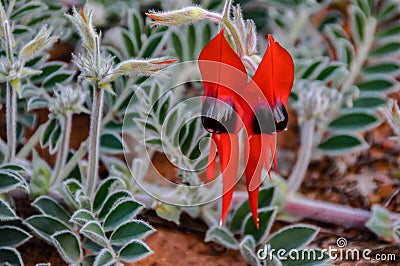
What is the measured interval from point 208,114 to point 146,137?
524 millimetres

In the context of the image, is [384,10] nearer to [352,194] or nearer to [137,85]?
[352,194]

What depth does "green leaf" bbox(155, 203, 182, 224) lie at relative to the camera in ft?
5.43

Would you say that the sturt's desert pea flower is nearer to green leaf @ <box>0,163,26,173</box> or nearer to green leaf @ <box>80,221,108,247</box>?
green leaf @ <box>80,221,108,247</box>

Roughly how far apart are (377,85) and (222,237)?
74 cm

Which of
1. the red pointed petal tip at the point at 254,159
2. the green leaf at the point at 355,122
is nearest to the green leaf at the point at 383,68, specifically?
the green leaf at the point at 355,122

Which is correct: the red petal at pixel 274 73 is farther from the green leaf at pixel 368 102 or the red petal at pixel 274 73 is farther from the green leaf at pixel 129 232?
the green leaf at pixel 368 102

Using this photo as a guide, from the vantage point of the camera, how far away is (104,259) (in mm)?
1402

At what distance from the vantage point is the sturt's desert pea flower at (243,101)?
4.01ft

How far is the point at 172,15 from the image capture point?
1.30 meters

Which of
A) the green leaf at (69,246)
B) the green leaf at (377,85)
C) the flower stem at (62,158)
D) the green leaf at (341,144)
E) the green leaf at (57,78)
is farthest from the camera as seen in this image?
the green leaf at (377,85)

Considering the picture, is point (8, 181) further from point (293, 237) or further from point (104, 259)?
point (293, 237)

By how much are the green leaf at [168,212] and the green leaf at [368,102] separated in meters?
0.67

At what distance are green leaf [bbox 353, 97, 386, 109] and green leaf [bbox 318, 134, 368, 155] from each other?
14 centimetres

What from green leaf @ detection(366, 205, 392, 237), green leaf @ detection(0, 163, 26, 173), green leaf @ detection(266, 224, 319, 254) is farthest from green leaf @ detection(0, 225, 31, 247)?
green leaf @ detection(366, 205, 392, 237)
